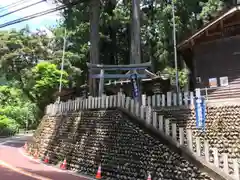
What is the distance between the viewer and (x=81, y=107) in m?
15.9

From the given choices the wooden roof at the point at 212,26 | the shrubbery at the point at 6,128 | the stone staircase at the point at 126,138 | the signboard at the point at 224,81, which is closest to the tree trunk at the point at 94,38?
the stone staircase at the point at 126,138

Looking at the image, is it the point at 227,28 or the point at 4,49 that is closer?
the point at 227,28

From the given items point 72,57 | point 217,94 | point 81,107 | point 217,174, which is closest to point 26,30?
point 72,57

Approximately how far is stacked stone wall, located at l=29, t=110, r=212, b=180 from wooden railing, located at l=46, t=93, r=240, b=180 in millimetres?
346

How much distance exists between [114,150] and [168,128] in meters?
2.56

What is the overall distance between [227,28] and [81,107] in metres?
8.66

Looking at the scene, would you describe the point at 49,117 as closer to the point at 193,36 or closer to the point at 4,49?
the point at 193,36

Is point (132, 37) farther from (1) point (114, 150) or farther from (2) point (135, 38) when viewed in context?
(1) point (114, 150)

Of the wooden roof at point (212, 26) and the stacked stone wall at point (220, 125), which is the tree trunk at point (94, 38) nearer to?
the wooden roof at point (212, 26)

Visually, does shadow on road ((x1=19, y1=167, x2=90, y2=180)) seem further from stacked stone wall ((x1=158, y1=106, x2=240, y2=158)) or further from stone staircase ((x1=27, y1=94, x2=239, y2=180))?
stacked stone wall ((x1=158, y1=106, x2=240, y2=158))

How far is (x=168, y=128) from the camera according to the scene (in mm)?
9672

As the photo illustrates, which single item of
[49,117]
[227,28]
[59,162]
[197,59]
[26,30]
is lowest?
[59,162]

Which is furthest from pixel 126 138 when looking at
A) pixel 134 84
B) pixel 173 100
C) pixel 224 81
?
pixel 224 81

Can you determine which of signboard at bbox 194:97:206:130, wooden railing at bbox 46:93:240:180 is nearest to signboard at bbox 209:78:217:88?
wooden railing at bbox 46:93:240:180
